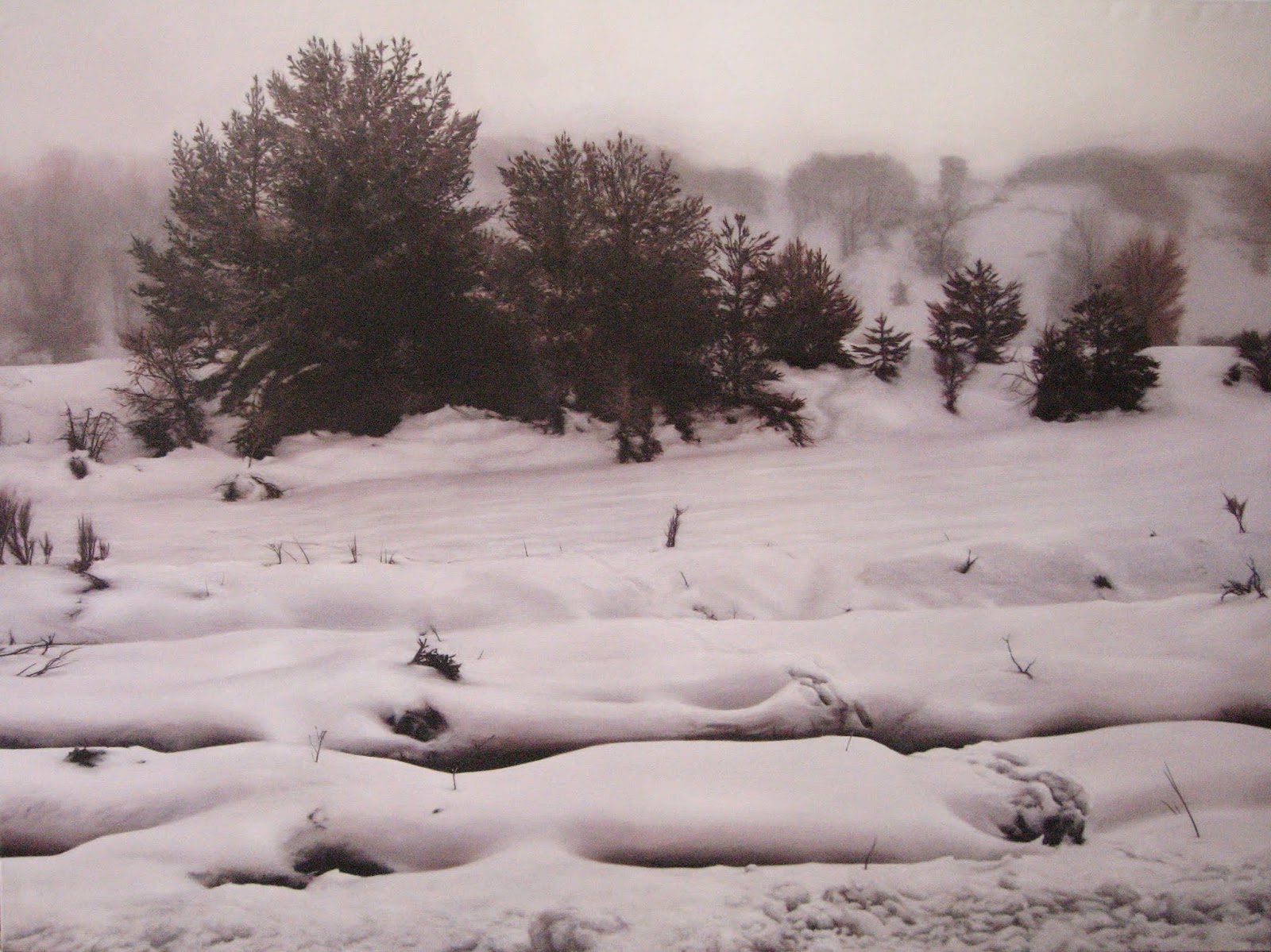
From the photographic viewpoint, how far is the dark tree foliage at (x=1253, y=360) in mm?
1741

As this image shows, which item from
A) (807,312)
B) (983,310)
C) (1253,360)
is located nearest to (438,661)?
(807,312)

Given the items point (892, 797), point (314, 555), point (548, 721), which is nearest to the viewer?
point (892, 797)

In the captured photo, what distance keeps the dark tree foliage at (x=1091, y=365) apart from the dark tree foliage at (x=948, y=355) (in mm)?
164

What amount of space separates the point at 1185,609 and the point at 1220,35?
1460mm

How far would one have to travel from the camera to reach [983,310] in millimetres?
1943

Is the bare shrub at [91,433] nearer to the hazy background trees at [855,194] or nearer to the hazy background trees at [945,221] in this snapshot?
the hazy background trees at [855,194]

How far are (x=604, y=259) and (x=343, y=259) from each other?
69cm

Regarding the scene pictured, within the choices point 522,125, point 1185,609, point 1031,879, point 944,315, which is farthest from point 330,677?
point 944,315

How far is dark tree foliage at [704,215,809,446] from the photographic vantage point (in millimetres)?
1937

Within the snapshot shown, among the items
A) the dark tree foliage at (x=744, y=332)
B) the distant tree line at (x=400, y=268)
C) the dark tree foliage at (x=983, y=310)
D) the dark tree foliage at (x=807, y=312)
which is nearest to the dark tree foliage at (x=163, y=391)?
the distant tree line at (x=400, y=268)

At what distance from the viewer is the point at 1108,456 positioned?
1.73 metres

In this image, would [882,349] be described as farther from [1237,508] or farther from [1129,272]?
[1237,508]

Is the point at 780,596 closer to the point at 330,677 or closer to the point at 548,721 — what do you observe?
the point at 548,721

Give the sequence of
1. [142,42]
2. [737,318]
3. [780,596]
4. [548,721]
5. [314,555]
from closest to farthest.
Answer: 1. [548,721]
2. [780,596]
3. [314,555]
4. [142,42]
5. [737,318]
